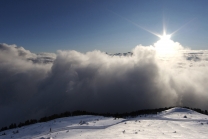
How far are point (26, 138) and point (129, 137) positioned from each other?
10.8 m

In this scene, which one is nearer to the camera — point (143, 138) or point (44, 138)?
point (143, 138)

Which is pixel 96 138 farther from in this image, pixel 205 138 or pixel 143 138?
pixel 205 138

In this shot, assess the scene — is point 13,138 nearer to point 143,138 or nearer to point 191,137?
point 143,138

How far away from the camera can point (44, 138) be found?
13922 mm

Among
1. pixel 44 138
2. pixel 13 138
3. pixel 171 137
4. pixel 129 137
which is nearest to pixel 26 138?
pixel 13 138

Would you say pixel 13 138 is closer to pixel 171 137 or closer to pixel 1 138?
pixel 1 138

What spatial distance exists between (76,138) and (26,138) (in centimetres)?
646

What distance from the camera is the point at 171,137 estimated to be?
13.5m

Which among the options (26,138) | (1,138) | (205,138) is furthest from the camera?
(1,138)

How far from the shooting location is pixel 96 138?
43.0ft

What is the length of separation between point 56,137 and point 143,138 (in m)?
7.77

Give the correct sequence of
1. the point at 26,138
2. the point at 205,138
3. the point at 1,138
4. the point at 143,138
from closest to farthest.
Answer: the point at 143,138 → the point at 205,138 → the point at 26,138 → the point at 1,138

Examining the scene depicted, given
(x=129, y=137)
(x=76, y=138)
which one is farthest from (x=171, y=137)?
(x=76, y=138)

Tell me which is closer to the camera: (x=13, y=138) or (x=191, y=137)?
(x=191, y=137)
